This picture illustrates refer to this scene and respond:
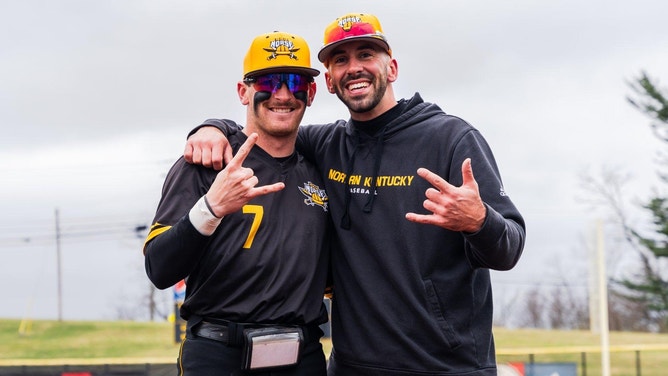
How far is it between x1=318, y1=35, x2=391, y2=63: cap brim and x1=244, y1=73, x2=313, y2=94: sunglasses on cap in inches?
6.9

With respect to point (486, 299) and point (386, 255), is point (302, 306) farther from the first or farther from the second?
point (486, 299)

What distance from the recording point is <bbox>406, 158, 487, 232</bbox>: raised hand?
3.39 meters

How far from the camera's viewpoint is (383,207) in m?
4.11

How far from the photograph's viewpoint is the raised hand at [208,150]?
162 inches

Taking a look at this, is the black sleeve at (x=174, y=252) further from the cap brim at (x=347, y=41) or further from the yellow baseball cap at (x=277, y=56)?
the cap brim at (x=347, y=41)

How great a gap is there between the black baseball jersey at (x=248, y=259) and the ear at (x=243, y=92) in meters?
0.35

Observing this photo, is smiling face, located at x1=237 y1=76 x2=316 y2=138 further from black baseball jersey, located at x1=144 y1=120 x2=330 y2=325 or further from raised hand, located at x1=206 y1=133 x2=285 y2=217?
raised hand, located at x1=206 y1=133 x2=285 y2=217

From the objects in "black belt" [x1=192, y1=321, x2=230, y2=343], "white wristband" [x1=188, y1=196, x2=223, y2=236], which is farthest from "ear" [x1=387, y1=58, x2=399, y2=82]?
"black belt" [x1=192, y1=321, x2=230, y2=343]

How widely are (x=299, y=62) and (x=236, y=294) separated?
1.18 meters

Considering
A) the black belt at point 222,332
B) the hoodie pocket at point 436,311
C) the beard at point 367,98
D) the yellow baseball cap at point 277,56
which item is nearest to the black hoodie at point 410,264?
the hoodie pocket at point 436,311

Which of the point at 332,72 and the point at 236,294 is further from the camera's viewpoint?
the point at 332,72

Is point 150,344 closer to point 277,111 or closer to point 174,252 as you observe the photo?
point 277,111

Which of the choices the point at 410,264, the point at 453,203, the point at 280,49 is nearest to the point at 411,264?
the point at 410,264

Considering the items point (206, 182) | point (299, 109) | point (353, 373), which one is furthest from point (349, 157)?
point (353, 373)
